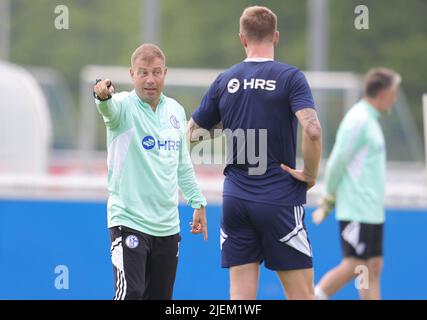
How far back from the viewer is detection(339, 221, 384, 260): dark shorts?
26.9 feet

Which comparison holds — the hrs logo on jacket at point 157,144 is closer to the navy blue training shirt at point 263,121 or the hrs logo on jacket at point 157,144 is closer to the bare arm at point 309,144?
the navy blue training shirt at point 263,121

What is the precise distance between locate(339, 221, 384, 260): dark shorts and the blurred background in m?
0.34

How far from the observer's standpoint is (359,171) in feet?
27.2

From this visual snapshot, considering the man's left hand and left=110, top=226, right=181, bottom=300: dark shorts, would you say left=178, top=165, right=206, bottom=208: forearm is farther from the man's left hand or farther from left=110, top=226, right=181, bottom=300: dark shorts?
left=110, top=226, right=181, bottom=300: dark shorts

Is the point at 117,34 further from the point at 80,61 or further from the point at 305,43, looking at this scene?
the point at 305,43

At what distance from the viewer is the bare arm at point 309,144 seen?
5.63 metres

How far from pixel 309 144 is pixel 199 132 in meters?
0.73

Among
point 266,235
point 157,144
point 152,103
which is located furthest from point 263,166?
point 152,103

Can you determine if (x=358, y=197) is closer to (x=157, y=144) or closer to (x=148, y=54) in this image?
(x=157, y=144)

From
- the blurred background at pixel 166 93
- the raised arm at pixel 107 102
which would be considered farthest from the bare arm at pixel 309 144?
the blurred background at pixel 166 93

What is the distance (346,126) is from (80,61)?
68.5 feet

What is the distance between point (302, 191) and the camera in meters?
5.93

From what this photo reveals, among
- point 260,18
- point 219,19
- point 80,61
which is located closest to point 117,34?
point 80,61

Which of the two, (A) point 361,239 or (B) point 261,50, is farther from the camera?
(A) point 361,239
